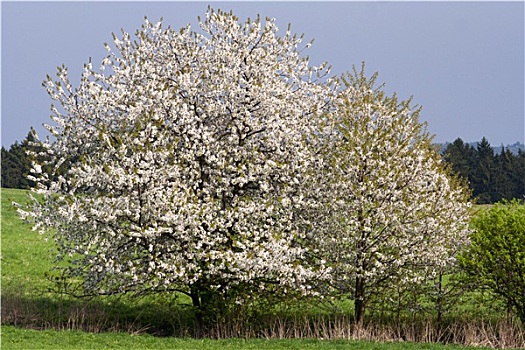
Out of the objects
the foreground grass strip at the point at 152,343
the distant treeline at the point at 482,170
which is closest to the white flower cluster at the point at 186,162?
the foreground grass strip at the point at 152,343

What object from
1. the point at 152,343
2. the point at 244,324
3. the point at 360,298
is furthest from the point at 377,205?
the point at 152,343

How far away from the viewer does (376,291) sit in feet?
57.3

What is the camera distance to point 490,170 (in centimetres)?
7181

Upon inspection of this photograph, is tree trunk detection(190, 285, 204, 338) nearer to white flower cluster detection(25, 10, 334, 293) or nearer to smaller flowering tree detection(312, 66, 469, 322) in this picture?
white flower cluster detection(25, 10, 334, 293)

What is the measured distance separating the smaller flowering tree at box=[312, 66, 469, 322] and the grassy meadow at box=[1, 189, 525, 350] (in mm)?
1534

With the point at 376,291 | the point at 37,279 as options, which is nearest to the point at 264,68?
the point at 376,291

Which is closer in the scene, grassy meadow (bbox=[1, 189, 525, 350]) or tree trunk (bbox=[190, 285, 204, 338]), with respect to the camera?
grassy meadow (bbox=[1, 189, 525, 350])

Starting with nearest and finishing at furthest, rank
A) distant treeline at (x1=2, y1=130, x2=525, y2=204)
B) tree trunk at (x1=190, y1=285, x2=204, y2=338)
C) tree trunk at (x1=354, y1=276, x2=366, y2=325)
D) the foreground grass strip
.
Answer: the foreground grass strip
tree trunk at (x1=354, y1=276, x2=366, y2=325)
tree trunk at (x1=190, y1=285, x2=204, y2=338)
distant treeline at (x1=2, y1=130, x2=525, y2=204)

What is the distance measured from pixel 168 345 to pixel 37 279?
10.6 m

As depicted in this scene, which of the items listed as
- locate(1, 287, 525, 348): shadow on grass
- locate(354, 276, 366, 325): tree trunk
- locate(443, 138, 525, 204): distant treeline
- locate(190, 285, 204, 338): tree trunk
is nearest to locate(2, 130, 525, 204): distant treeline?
locate(443, 138, 525, 204): distant treeline

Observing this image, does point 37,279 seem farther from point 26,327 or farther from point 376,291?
point 376,291

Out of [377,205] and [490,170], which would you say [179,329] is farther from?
[490,170]

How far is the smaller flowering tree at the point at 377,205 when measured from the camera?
54.1 ft

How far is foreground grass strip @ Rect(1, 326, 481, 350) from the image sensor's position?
14.9 m
